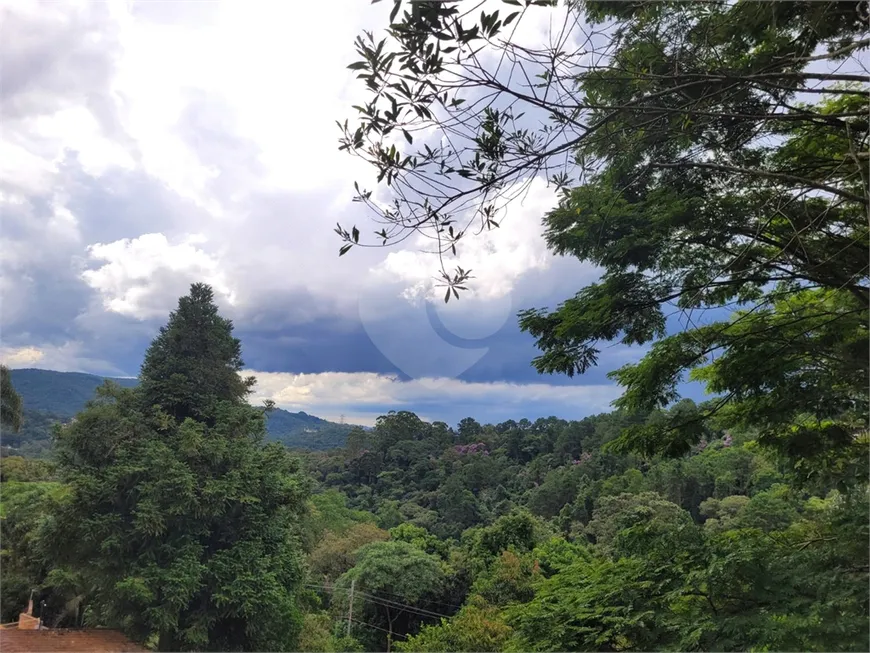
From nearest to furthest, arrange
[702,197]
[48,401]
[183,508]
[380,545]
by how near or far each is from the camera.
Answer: [702,197] → [48,401] → [183,508] → [380,545]

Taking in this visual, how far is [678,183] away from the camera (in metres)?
2.40

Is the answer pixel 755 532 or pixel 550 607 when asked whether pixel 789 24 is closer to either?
pixel 755 532

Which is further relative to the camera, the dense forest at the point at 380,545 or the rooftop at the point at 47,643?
the rooftop at the point at 47,643

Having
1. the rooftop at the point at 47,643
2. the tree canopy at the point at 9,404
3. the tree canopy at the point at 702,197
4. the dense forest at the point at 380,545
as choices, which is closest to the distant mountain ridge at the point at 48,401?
the tree canopy at the point at 9,404

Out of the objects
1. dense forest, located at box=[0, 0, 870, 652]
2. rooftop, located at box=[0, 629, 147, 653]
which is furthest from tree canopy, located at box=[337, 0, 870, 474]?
rooftop, located at box=[0, 629, 147, 653]

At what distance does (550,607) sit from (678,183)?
2.12 metres

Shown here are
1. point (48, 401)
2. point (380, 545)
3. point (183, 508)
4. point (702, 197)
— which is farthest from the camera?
point (380, 545)

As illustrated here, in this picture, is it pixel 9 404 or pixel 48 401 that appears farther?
pixel 48 401

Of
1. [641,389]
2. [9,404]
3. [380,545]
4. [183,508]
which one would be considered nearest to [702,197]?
[641,389]

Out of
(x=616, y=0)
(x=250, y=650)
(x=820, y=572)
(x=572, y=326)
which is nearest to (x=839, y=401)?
(x=820, y=572)

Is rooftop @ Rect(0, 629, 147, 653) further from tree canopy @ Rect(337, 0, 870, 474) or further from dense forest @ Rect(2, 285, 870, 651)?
tree canopy @ Rect(337, 0, 870, 474)

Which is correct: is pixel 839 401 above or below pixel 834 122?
below

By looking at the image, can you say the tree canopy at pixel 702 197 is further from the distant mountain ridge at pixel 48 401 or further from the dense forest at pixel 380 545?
the distant mountain ridge at pixel 48 401

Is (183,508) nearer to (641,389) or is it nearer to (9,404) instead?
(9,404)
